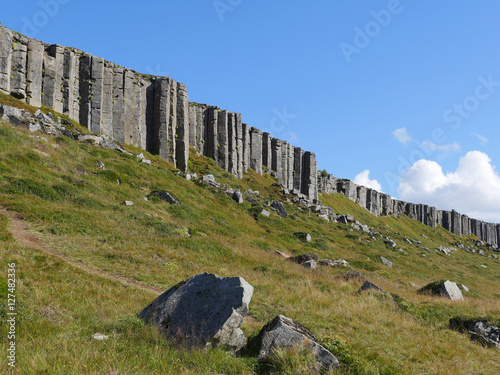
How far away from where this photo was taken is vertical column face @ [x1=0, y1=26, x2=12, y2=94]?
35.7 metres

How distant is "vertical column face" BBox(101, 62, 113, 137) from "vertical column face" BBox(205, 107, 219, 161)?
67.2ft

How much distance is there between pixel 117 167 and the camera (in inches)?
1168

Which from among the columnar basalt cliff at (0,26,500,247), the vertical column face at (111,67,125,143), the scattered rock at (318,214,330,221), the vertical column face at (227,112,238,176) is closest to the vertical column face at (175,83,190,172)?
the columnar basalt cliff at (0,26,500,247)

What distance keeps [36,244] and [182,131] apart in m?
39.7

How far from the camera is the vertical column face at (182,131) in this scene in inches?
1998

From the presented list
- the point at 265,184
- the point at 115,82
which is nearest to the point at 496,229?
the point at 265,184

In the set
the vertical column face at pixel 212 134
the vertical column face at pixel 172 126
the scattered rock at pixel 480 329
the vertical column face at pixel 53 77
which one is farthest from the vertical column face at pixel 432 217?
the scattered rock at pixel 480 329

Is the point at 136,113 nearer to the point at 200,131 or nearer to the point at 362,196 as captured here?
the point at 200,131

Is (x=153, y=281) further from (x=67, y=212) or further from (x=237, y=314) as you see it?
(x=67, y=212)

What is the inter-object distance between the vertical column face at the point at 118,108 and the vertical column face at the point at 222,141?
20088mm

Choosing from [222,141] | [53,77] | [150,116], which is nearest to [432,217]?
[222,141]

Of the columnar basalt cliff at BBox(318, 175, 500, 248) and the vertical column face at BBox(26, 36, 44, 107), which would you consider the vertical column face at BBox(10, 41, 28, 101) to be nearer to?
the vertical column face at BBox(26, 36, 44, 107)

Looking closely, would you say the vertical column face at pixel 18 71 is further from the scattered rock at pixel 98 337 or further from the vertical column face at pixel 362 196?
the vertical column face at pixel 362 196

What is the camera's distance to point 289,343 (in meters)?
6.99
